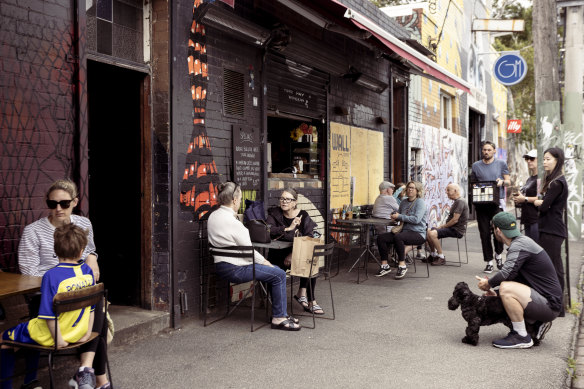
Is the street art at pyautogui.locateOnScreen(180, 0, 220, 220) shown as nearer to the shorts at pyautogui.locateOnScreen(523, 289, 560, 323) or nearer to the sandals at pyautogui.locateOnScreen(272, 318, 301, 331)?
the sandals at pyautogui.locateOnScreen(272, 318, 301, 331)

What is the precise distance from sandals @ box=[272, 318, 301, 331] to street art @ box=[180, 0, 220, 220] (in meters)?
1.39

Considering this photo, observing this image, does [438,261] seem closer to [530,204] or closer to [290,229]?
[530,204]

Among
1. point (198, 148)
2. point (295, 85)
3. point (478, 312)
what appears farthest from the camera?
point (295, 85)

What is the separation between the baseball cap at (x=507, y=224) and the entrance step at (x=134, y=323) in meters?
3.26

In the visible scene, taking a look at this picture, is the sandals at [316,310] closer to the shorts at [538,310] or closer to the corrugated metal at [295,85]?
the shorts at [538,310]

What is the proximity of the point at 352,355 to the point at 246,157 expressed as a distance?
2.81 metres

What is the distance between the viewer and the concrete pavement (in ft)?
13.8

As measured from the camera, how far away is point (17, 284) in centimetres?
339

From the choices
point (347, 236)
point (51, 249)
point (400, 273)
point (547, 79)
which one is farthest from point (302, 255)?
point (547, 79)

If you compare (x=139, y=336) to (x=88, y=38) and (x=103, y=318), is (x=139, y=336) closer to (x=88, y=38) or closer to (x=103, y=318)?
(x=103, y=318)

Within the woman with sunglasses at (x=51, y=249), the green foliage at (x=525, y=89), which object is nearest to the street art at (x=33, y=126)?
the woman with sunglasses at (x=51, y=249)

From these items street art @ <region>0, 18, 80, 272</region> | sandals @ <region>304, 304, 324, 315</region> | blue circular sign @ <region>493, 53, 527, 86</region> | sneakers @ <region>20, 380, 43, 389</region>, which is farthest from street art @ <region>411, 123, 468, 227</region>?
sneakers @ <region>20, 380, 43, 389</region>

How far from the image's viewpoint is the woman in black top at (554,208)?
598 centimetres

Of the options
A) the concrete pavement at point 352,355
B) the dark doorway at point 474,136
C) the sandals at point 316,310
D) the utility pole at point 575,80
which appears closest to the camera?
the concrete pavement at point 352,355
